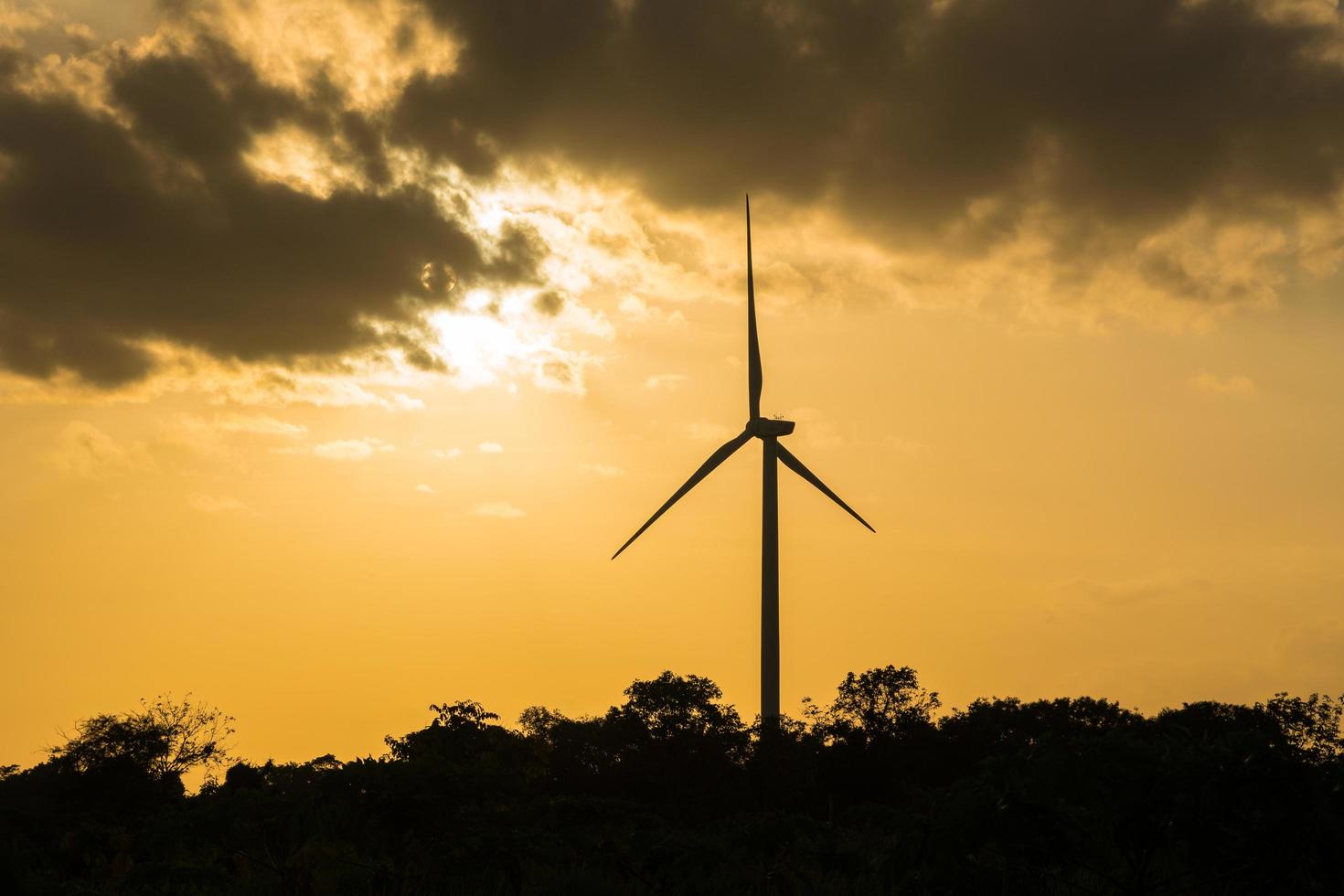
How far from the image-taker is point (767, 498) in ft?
314

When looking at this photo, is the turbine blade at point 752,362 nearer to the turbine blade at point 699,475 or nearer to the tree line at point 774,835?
the turbine blade at point 699,475

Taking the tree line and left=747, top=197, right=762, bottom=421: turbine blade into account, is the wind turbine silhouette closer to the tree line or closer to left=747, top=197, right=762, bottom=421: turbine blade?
left=747, top=197, right=762, bottom=421: turbine blade

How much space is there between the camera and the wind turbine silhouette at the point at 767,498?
3772 inches

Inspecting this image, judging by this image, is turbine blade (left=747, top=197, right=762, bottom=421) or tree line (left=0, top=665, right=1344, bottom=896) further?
turbine blade (left=747, top=197, right=762, bottom=421)

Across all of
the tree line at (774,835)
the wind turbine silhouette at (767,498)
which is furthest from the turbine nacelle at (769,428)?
the tree line at (774,835)

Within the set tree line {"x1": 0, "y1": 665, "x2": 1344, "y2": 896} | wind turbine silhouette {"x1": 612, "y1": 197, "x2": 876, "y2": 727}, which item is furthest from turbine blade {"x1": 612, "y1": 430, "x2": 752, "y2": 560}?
tree line {"x1": 0, "y1": 665, "x2": 1344, "y2": 896}

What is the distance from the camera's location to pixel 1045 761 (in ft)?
65.5

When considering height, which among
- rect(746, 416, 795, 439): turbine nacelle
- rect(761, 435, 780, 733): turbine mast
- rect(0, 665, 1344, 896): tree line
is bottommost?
Answer: rect(0, 665, 1344, 896): tree line

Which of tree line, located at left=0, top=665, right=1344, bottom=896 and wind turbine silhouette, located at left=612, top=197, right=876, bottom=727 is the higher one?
wind turbine silhouette, located at left=612, top=197, right=876, bottom=727

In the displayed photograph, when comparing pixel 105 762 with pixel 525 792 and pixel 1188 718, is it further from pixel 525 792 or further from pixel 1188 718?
pixel 525 792

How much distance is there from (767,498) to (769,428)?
627 cm

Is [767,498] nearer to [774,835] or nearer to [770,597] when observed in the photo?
[770,597]

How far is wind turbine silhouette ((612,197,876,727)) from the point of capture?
95812 millimetres

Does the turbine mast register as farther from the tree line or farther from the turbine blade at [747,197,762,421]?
the tree line
